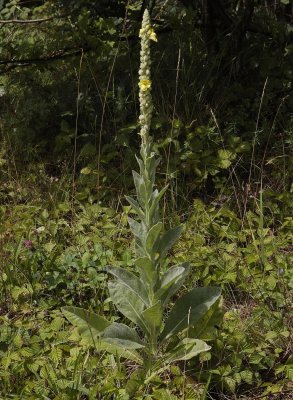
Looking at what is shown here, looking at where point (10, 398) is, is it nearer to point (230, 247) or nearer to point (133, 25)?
point (230, 247)

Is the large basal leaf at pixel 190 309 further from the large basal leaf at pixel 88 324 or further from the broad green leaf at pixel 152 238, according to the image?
the broad green leaf at pixel 152 238

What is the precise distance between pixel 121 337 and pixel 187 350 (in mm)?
284

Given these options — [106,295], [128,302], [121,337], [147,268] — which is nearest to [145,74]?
[147,268]

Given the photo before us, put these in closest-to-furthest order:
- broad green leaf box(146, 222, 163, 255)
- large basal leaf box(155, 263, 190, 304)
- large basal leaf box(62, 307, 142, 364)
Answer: broad green leaf box(146, 222, 163, 255)
large basal leaf box(155, 263, 190, 304)
large basal leaf box(62, 307, 142, 364)

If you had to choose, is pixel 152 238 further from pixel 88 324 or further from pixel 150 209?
pixel 88 324

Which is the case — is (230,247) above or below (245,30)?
below

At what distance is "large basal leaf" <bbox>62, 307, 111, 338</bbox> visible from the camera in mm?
2580

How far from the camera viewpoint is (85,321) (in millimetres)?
2586

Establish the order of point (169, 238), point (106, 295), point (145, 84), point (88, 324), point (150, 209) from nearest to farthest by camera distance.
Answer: point (145, 84)
point (150, 209)
point (169, 238)
point (88, 324)
point (106, 295)

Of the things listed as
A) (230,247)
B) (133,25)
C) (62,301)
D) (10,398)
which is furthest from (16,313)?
(133,25)

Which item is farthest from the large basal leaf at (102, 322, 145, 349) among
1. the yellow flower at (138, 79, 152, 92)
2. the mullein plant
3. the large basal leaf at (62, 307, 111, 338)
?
the yellow flower at (138, 79, 152, 92)

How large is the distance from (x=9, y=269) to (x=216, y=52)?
249 cm

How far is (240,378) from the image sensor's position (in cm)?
248

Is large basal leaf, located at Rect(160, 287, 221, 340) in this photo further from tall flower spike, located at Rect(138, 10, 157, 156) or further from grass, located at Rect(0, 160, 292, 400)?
tall flower spike, located at Rect(138, 10, 157, 156)
